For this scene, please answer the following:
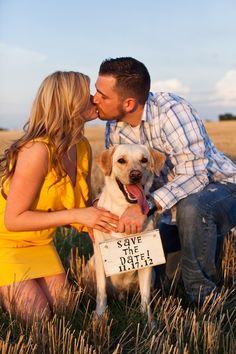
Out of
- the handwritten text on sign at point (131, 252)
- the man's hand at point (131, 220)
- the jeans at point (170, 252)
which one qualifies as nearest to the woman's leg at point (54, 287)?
the handwritten text on sign at point (131, 252)

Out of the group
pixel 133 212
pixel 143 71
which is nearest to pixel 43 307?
pixel 133 212

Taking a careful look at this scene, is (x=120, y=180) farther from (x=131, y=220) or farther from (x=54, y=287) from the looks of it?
(x=54, y=287)

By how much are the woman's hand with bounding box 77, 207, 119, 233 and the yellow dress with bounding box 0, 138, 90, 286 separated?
0.36 meters

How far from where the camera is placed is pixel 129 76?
190 inches

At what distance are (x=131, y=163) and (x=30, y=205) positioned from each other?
879mm

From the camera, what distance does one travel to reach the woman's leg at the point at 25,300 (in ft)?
13.6

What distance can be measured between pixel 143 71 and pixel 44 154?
132cm

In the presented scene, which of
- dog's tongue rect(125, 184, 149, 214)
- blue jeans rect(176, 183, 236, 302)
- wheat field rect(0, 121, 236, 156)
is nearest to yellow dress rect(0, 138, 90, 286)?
dog's tongue rect(125, 184, 149, 214)

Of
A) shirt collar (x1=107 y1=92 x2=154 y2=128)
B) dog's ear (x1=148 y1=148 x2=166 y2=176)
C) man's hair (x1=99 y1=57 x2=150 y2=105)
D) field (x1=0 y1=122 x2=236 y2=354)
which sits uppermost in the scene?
man's hair (x1=99 y1=57 x2=150 y2=105)

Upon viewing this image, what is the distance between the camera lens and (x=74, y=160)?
15.6 ft

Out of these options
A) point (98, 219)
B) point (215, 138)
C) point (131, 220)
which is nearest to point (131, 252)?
point (131, 220)

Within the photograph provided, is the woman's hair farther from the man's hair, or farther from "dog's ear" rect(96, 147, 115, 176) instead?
the man's hair

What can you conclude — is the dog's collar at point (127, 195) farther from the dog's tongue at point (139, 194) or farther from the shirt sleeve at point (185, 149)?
the shirt sleeve at point (185, 149)

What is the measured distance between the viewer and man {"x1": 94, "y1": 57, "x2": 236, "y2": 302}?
462cm
